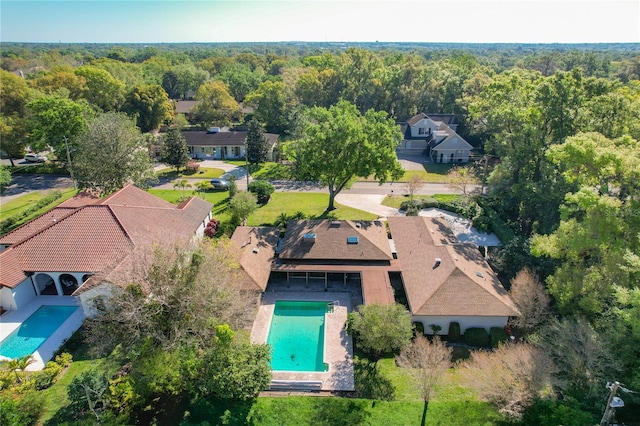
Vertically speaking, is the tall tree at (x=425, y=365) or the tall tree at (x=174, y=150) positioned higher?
the tall tree at (x=174, y=150)

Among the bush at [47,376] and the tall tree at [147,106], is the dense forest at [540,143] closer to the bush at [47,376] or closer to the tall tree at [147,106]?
the tall tree at [147,106]

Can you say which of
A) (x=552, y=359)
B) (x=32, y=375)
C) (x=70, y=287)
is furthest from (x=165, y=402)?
(x=552, y=359)

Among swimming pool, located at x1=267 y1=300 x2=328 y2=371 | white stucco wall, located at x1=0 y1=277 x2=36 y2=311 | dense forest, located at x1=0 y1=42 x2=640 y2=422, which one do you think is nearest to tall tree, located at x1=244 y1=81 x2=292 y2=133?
dense forest, located at x1=0 y1=42 x2=640 y2=422

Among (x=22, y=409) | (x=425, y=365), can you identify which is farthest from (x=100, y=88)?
(x=425, y=365)

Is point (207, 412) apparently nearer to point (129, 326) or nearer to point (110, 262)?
point (129, 326)

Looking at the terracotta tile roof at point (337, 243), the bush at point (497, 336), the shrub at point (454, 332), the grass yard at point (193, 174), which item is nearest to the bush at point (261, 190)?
the terracotta tile roof at point (337, 243)

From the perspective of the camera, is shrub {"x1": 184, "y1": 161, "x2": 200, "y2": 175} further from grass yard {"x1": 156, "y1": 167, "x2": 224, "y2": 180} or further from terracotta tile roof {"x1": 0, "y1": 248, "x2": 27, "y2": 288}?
terracotta tile roof {"x1": 0, "y1": 248, "x2": 27, "y2": 288}
